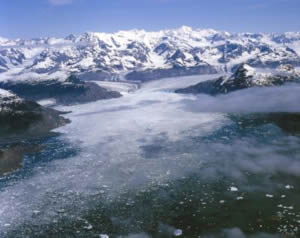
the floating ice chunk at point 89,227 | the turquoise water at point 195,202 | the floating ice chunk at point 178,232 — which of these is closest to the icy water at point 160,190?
the floating ice chunk at point 178,232

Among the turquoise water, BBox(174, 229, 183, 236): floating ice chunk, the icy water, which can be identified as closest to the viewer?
BBox(174, 229, 183, 236): floating ice chunk

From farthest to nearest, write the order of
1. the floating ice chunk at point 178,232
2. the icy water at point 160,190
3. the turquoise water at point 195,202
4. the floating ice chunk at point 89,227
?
the floating ice chunk at point 89,227 < the icy water at point 160,190 < the turquoise water at point 195,202 < the floating ice chunk at point 178,232

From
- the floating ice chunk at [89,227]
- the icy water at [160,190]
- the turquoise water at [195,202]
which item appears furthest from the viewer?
the floating ice chunk at [89,227]

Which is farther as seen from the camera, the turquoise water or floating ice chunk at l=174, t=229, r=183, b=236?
the turquoise water

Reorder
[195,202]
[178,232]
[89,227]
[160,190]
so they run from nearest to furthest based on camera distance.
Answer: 1. [178,232]
2. [89,227]
3. [195,202]
4. [160,190]

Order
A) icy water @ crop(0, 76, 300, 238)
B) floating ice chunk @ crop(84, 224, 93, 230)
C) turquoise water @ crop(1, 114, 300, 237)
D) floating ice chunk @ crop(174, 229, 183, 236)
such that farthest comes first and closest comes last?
floating ice chunk @ crop(84, 224, 93, 230) → icy water @ crop(0, 76, 300, 238) → turquoise water @ crop(1, 114, 300, 237) → floating ice chunk @ crop(174, 229, 183, 236)

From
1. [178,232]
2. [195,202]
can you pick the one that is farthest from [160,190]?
[178,232]

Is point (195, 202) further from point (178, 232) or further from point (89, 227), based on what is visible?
point (89, 227)

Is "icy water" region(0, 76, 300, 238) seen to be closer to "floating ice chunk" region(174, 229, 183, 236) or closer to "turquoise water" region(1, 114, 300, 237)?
"floating ice chunk" region(174, 229, 183, 236)

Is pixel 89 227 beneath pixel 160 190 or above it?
beneath

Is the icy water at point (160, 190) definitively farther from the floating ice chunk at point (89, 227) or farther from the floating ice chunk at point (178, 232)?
the floating ice chunk at point (89, 227)

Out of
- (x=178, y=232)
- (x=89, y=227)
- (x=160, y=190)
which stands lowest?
(x=89, y=227)

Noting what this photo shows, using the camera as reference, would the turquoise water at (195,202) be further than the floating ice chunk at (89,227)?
No

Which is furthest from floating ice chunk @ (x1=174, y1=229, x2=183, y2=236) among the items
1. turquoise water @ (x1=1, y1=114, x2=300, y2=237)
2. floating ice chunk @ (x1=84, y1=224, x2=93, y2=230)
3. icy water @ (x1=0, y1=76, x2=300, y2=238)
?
floating ice chunk @ (x1=84, y1=224, x2=93, y2=230)
